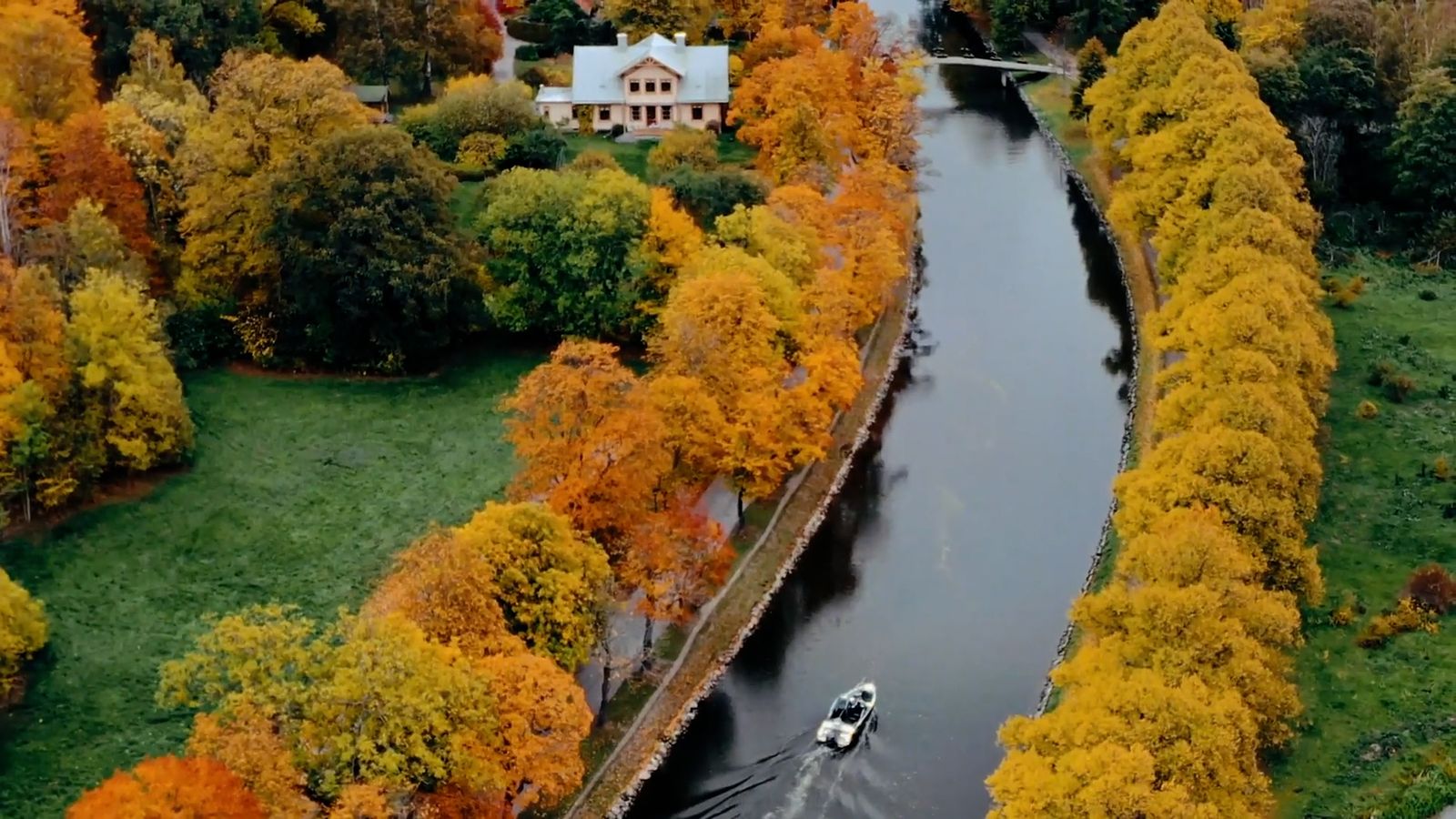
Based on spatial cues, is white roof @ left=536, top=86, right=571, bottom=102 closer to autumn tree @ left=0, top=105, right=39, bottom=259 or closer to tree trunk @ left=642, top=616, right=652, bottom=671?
autumn tree @ left=0, top=105, right=39, bottom=259

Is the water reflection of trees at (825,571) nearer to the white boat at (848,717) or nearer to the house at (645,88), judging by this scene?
the white boat at (848,717)

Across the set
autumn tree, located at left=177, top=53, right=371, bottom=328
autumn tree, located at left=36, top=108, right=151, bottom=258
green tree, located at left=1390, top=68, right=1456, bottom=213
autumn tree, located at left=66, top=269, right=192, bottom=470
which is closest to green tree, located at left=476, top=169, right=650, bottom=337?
autumn tree, located at left=177, top=53, right=371, bottom=328

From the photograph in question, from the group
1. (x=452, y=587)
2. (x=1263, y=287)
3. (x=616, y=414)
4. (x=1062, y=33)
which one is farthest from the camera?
(x=1062, y=33)

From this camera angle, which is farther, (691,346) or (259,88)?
(259,88)

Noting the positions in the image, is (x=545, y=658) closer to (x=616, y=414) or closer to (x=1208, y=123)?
(x=616, y=414)

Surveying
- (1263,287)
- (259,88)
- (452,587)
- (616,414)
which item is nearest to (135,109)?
(259,88)

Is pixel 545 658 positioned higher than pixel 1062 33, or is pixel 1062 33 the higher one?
pixel 1062 33

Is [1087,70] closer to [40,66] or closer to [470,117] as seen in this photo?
[470,117]
